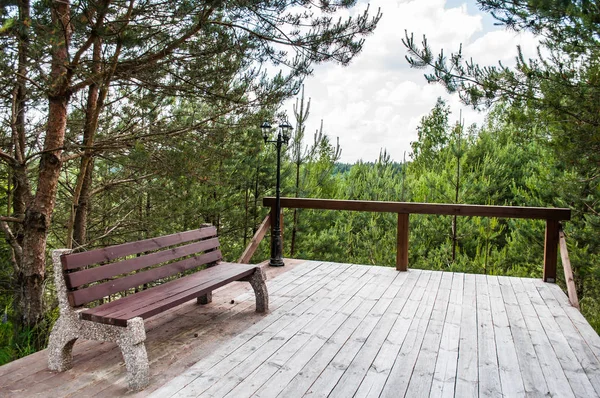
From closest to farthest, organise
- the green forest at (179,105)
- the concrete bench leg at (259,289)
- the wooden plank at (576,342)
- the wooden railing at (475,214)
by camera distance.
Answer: the wooden plank at (576,342), the concrete bench leg at (259,289), the green forest at (179,105), the wooden railing at (475,214)

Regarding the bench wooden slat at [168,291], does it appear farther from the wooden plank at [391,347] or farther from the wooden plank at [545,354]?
the wooden plank at [545,354]

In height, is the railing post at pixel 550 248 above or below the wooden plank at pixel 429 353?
above

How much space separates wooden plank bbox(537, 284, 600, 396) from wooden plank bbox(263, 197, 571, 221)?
785 mm

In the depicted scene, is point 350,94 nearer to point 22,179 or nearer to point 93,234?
point 93,234

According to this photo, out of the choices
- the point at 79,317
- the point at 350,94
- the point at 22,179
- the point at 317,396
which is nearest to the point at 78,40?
the point at 22,179

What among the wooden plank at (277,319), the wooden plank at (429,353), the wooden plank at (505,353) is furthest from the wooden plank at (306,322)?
the wooden plank at (505,353)

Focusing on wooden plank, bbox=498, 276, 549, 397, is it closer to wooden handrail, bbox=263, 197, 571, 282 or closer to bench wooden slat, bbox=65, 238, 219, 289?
wooden handrail, bbox=263, 197, 571, 282

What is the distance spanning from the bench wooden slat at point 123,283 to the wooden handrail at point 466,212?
78.7 inches

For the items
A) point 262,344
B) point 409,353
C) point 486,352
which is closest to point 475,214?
point 486,352

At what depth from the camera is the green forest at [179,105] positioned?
3635 millimetres

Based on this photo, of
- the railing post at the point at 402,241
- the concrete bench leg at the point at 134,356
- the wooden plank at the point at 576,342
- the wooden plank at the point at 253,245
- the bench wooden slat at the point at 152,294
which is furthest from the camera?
the railing post at the point at 402,241

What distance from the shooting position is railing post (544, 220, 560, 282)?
4.51 metres

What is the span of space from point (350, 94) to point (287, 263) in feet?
19.5

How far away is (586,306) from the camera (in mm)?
7602
